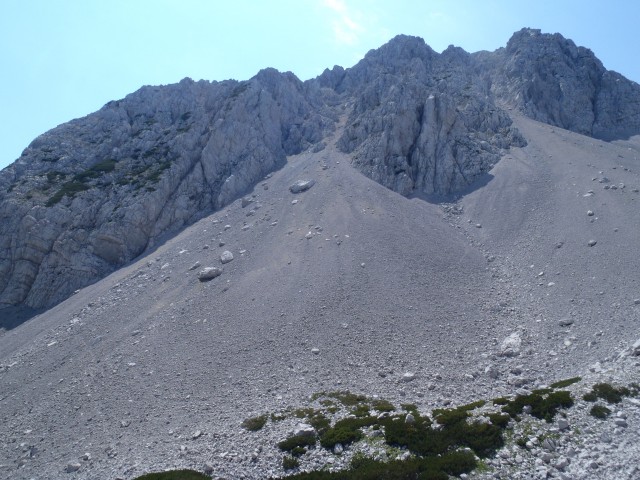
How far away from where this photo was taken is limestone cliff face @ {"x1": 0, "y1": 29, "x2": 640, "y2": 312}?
6444 centimetres

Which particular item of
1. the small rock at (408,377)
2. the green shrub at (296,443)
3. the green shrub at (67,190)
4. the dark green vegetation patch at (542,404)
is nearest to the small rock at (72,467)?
the green shrub at (296,443)

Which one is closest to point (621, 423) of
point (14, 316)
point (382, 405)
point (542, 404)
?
point (542, 404)

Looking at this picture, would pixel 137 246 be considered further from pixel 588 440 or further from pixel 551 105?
pixel 551 105

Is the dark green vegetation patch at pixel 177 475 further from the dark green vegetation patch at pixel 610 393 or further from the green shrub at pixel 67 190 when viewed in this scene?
the green shrub at pixel 67 190

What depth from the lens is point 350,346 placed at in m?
35.7

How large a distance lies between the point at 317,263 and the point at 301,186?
754 inches

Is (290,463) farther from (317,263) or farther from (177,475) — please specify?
(317,263)

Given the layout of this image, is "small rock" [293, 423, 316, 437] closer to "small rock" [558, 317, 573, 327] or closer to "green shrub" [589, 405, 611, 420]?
"green shrub" [589, 405, 611, 420]

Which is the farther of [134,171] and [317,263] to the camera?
[134,171]

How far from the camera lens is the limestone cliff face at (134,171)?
63438 mm

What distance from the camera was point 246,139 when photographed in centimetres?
7719

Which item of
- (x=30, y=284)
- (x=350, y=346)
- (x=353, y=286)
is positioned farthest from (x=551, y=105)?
(x=30, y=284)

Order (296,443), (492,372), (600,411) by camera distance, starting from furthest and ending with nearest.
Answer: (492,372) → (296,443) → (600,411)

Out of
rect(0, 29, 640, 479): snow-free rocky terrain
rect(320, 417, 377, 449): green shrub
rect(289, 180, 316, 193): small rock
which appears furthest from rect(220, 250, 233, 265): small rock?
rect(320, 417, 377, 449): green shrub
